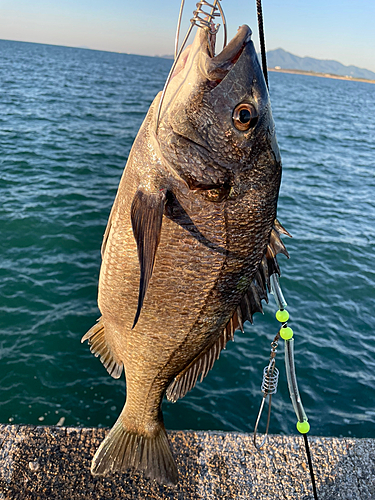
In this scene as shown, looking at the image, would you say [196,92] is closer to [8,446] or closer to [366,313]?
[8,446]

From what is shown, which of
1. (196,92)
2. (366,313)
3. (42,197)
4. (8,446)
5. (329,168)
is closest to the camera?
(196,92)

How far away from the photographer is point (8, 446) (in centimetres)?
334

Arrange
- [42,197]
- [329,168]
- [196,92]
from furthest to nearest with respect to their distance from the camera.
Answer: [329,168] < [42,197] < [196,92]

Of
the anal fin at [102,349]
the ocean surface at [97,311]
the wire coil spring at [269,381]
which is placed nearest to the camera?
the anal fin at [102,349]

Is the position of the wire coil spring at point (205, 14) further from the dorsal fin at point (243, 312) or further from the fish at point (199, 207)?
the dorsal fin at point (243, 312)

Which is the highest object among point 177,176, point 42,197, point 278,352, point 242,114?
point 242,114

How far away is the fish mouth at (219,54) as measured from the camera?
202 centimetres

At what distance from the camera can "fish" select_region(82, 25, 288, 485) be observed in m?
2.04

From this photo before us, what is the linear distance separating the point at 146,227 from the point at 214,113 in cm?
70

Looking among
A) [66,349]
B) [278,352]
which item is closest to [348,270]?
[278,352]

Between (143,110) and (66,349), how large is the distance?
925 inches

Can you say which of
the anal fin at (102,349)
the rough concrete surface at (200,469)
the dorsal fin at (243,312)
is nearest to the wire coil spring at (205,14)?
the dorsal fin at (243,312)

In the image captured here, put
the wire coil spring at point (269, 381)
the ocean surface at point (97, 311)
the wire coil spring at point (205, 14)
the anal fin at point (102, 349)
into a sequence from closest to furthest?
the wire coil spring at point (205, 14) < the anal fin at point (102, 349) < the wire coil spring at point (269, 381) < the ocean surface at point (97, 311)

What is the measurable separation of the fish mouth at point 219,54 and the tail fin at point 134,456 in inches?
92.6
